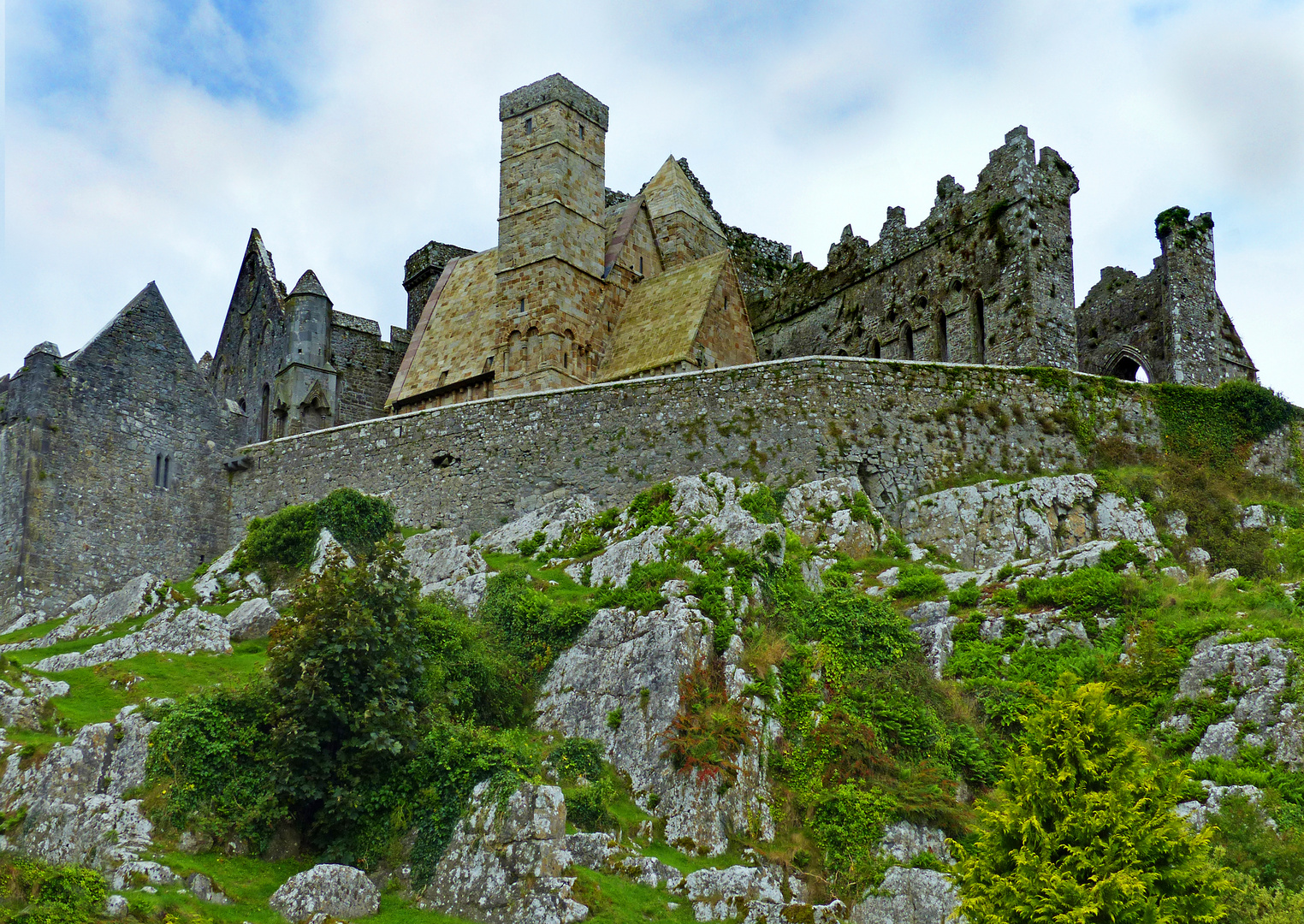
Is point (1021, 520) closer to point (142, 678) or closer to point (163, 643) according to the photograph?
point (163, 643)

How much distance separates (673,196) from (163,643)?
25.5 metres

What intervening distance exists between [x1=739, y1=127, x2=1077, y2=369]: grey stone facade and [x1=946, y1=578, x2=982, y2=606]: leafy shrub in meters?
11.5

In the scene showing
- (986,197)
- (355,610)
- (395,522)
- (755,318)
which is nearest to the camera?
(355,610)

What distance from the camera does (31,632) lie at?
1292 inches

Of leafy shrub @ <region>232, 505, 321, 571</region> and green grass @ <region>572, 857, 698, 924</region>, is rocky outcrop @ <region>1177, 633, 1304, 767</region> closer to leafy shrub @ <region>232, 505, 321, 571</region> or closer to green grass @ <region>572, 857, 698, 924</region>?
green grass @ <region>572, 857, 698, 924</region>

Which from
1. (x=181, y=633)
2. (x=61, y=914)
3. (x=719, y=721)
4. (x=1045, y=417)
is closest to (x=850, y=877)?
(x=719, y=721)

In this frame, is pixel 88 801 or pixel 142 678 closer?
pixel 88 801

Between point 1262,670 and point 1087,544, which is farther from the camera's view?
point 1087,544

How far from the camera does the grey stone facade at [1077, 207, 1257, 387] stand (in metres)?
41.0

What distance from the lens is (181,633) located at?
28.8m

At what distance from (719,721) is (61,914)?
35.7 feet

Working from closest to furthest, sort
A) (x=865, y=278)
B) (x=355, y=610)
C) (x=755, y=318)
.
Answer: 1. (x=355, y=610)
2. (x=865, y=278)
3. (x=755, y=318)

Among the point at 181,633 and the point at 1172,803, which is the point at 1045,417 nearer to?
the point at 1172,803

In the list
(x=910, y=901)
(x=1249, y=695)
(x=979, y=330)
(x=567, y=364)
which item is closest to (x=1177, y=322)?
(x=979, y=330)
